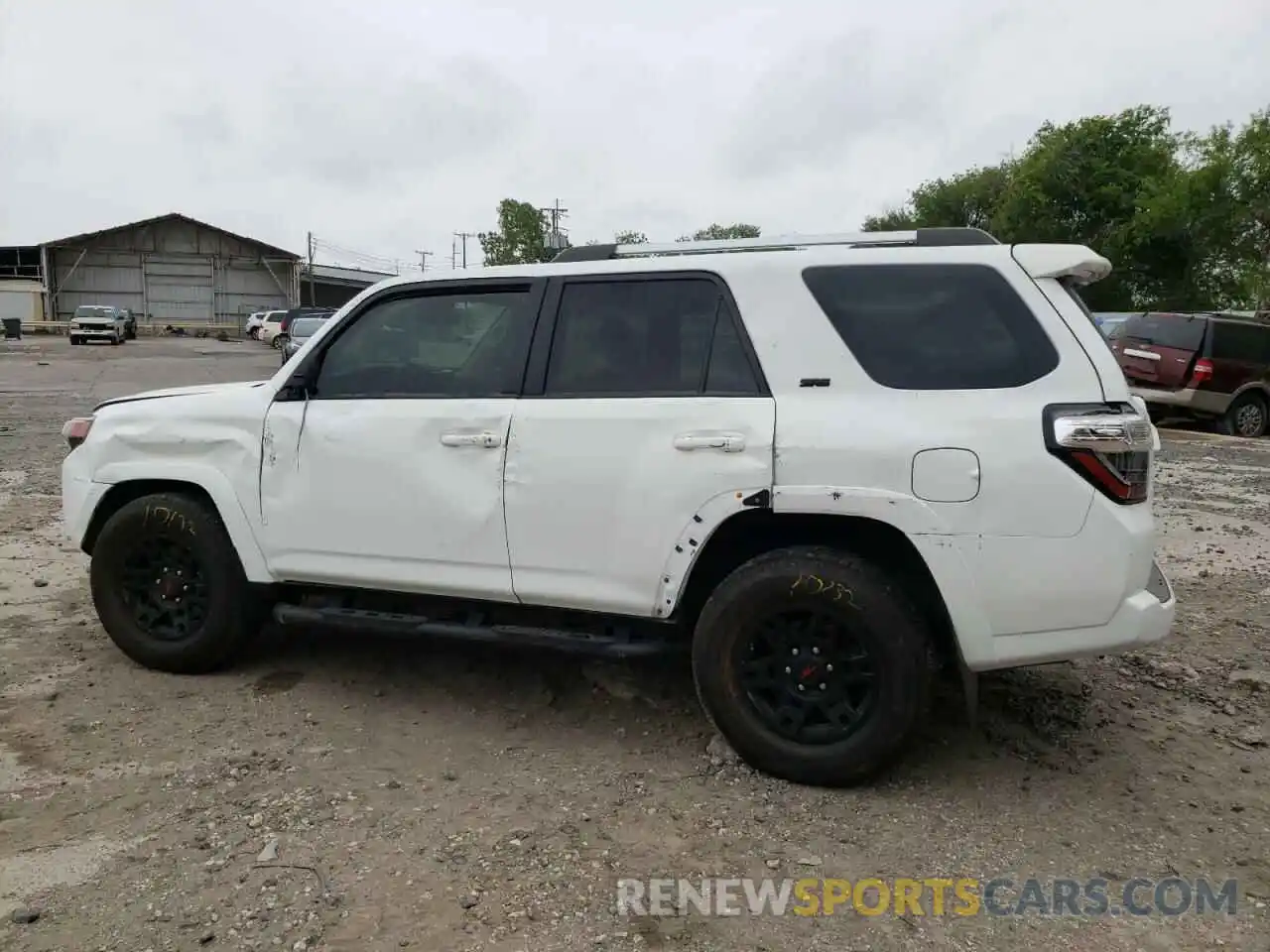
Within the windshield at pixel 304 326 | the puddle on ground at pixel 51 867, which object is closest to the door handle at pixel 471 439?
the puddle on ground at pixel 51 867

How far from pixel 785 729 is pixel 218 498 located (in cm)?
259

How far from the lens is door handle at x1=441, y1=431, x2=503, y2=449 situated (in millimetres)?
3604

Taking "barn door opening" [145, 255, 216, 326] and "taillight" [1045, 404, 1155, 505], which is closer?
"taillight" [1045, 404, 1155, 505]

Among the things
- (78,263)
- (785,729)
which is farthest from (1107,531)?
(78,263)

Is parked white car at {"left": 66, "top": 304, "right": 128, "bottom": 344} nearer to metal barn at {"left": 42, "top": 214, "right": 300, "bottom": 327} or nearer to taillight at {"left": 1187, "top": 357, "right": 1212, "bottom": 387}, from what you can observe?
metal barn at {"left": 42, "top": 214, "right": 300, "bottom": 327}

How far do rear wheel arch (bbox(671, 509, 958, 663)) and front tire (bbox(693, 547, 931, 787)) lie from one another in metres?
0.12

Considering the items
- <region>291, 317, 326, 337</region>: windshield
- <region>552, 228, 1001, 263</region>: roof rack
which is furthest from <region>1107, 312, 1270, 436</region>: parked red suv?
<region>291, 317, 326, 337</region>: windshield

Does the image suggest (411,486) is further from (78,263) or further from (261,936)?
(78,263)

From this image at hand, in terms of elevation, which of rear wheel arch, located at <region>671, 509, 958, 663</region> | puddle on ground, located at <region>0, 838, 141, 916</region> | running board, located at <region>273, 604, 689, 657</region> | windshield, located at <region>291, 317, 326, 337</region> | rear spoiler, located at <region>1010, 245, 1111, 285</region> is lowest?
puddle on ground, located at <region>0, 838, 141, 916</region>

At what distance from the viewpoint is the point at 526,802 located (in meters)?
3.22

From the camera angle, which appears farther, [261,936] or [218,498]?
[218,498]

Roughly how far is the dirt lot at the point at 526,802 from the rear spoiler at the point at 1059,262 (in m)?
1.78

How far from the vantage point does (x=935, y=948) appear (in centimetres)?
249

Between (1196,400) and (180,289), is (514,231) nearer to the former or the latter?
(180,289)
